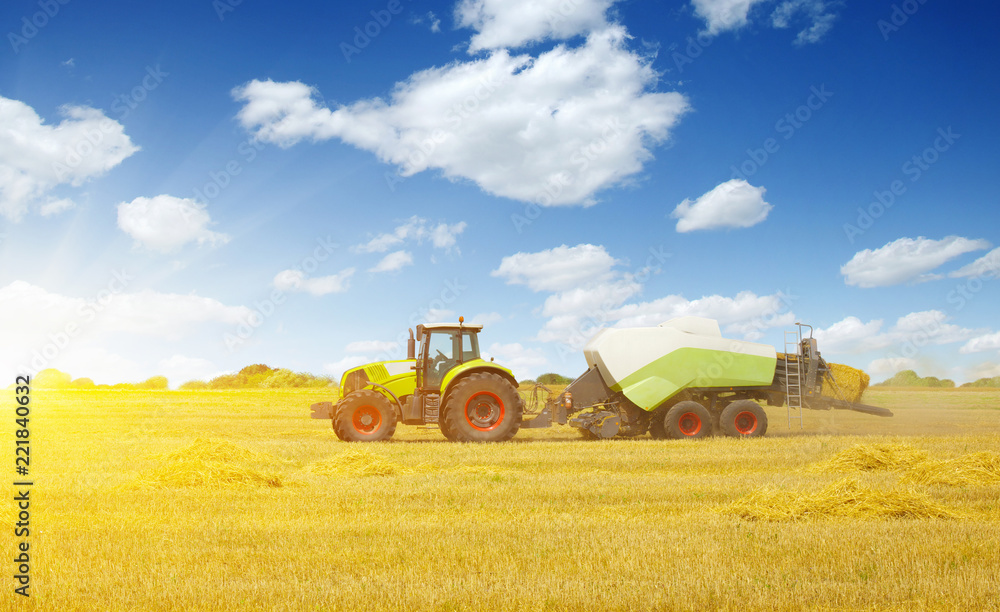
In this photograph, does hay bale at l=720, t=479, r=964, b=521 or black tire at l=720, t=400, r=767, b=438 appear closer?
hay bale at l=720, t=479, r=964, b=521

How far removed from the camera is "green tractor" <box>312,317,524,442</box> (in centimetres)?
1538

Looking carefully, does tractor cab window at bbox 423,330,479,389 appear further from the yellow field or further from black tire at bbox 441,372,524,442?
the yellow field

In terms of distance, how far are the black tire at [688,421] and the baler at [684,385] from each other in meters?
0.02

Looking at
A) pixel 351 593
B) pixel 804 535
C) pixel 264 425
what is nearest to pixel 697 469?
pixel 804 535

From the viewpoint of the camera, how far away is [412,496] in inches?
344

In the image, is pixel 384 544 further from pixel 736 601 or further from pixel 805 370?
pixel 805 370

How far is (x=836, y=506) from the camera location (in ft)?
25.5

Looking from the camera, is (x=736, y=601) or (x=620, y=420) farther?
(x=620, y=420)

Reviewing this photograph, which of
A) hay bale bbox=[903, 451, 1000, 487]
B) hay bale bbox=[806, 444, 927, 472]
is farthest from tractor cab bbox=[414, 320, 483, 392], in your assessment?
hay bale bbox=[903, 451, 1000, 487]

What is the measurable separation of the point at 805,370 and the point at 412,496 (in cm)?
1270

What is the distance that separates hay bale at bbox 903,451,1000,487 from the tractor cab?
9.20 meters

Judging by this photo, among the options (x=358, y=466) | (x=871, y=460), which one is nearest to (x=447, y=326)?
(x=358, y=466)

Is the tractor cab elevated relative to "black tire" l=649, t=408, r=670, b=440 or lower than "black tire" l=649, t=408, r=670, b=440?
elevated
